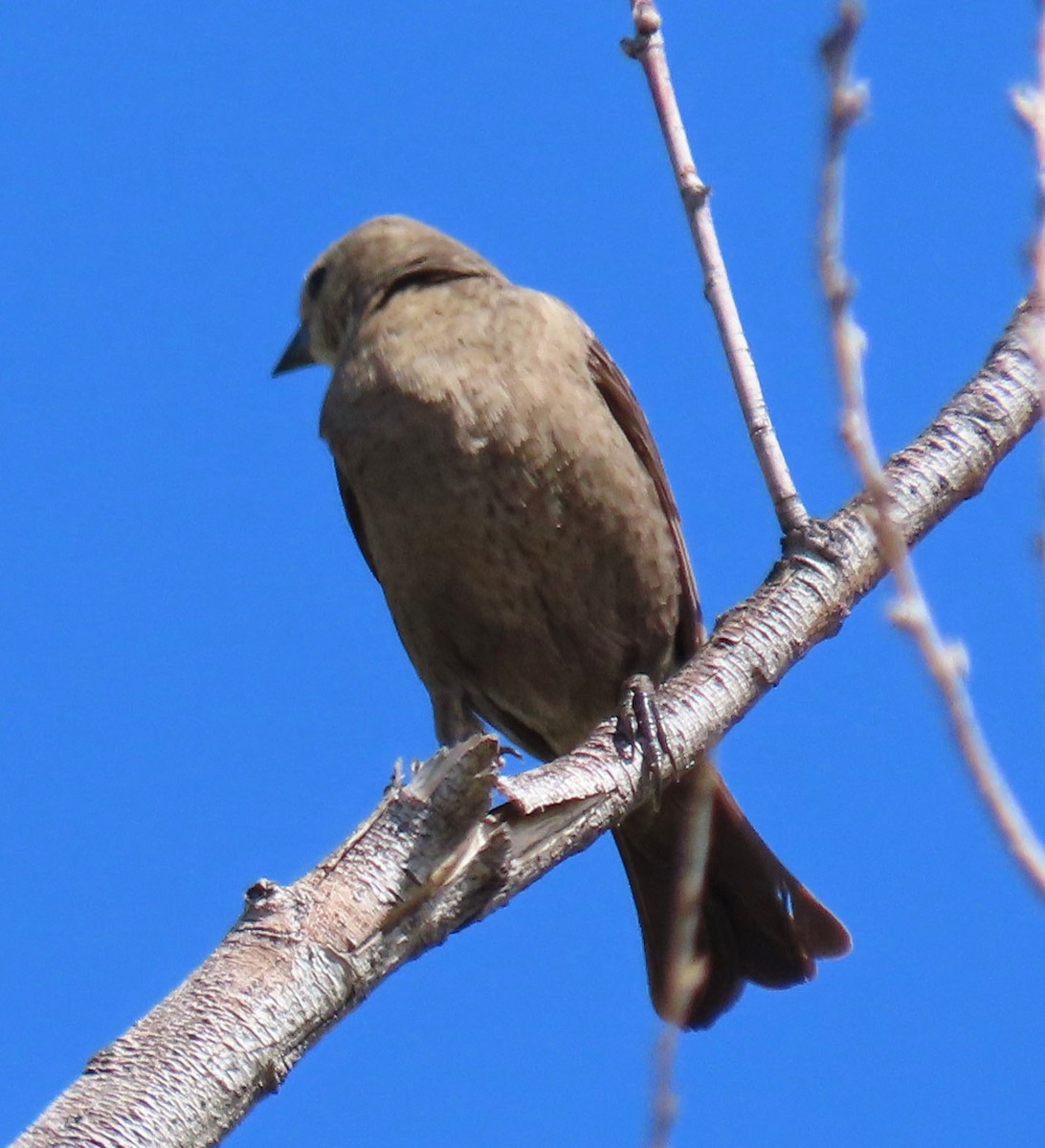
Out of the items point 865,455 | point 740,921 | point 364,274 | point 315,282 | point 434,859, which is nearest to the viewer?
point 865,455

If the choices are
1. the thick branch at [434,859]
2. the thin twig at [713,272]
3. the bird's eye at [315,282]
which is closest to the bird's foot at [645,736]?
the thick branch at [434,859]

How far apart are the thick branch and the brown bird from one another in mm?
1119

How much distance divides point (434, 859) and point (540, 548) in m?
1.95

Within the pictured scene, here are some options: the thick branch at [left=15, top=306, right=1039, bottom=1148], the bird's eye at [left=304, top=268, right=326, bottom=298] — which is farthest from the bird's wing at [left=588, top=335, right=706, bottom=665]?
the bird's eye at [left=304, top=268, right=326, bottom=298]

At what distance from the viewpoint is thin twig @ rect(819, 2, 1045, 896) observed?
1.29 meters

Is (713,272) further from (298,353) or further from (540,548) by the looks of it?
(298,353)

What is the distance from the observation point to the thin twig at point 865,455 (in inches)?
50.8

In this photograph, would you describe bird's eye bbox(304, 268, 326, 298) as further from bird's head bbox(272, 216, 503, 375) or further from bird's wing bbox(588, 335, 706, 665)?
bird's wing bbox(588, 335, 706, 665)

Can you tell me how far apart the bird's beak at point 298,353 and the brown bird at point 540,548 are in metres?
1.10

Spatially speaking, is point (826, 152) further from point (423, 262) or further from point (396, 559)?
point (423, 262)

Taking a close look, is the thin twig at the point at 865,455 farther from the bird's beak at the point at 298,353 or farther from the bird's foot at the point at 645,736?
the bird's beak at the point at 298,353

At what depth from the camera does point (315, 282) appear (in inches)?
238

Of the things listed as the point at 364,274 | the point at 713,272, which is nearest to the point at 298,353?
the point at 364,274

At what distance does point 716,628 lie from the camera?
3590 millimetres
